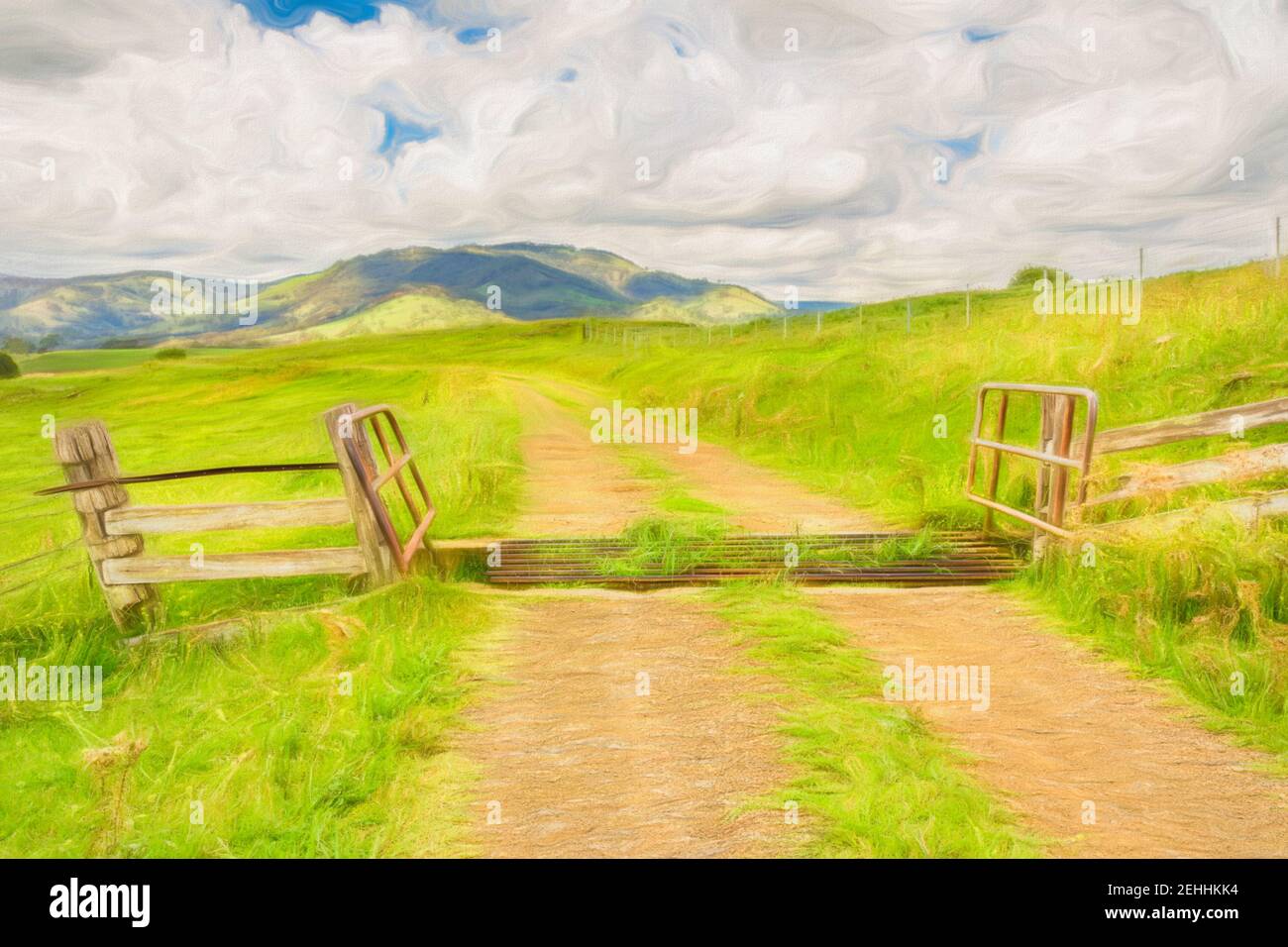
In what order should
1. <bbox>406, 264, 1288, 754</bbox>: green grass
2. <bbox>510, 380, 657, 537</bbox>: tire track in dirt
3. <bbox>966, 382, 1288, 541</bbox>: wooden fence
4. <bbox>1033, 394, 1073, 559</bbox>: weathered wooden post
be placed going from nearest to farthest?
<bbox>406, 264, 1288, 754</bbox>: green grass → <bbox>966, 382, 1288, 541</bbox>: wooden fence → <bbox>1033, 394, 1073, 559</bbox>: weathered wooden post → <bbox>510, 380, 657, 537</bbox>: tire track in dirt

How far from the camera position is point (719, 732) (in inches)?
216

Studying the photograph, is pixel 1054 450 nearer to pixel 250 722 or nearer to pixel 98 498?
pixel 250 722

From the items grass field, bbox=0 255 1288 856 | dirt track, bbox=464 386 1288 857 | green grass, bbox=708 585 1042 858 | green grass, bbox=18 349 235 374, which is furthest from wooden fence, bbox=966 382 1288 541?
green grass, bbox=18 349 235 374

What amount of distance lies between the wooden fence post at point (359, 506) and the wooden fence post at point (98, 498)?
1.76 meters

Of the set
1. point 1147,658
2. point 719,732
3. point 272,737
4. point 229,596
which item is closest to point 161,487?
point 229,596

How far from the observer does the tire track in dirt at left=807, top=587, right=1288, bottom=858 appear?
4.34 meters

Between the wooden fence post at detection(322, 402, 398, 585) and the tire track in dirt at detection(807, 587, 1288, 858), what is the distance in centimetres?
388

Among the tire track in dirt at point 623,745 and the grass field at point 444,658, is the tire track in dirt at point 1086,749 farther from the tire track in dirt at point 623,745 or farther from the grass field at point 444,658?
the tire track in dirt at point 623,745

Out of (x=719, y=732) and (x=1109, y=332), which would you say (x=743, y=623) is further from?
(x=1109, y=332)

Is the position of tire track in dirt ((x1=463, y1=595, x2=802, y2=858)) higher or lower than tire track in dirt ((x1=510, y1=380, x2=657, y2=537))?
lower

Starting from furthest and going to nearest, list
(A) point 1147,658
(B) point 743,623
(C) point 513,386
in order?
(C) point 513,386 < (B) point 743,623 < (A) point 1147,658

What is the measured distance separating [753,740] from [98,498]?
558 centimetres

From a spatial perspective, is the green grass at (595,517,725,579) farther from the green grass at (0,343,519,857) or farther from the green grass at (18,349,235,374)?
the green grass at (18,349,235,374)

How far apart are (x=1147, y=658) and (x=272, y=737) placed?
6.05 metres
